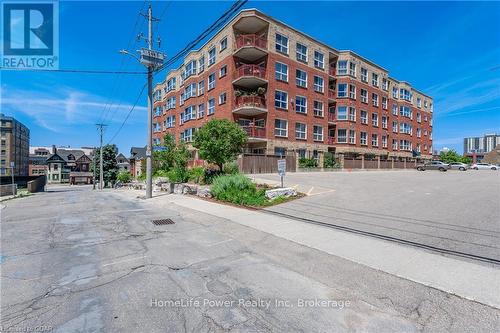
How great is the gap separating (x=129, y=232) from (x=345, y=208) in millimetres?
8058

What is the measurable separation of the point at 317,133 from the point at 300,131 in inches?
133

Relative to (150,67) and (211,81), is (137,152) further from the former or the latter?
(150,67)

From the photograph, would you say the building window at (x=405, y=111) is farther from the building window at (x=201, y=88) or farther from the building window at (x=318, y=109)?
the building window at (x=201, y=88)

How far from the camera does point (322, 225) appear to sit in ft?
26.8

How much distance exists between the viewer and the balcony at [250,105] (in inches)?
1031

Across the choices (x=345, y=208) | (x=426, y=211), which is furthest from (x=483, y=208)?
(x=345, y=208)

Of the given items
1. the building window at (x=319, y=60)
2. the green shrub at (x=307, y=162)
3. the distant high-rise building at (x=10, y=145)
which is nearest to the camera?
the green shrub at (x=307, y=162)

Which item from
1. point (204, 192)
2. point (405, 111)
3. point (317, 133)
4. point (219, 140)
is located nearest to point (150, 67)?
point (219, 140)

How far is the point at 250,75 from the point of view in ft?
86.2

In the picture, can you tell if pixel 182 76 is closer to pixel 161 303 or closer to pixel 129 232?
pixel 129 232

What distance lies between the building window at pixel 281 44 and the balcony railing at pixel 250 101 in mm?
6124

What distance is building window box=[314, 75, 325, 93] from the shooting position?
32188 mm

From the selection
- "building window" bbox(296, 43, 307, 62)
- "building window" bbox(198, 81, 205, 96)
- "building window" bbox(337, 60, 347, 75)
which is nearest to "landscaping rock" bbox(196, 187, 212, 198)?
"building window" bbox(198, 81, 205, 96)

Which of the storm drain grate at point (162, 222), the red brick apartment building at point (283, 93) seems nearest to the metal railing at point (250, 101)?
the red brick apartment building at point (283, 93)
